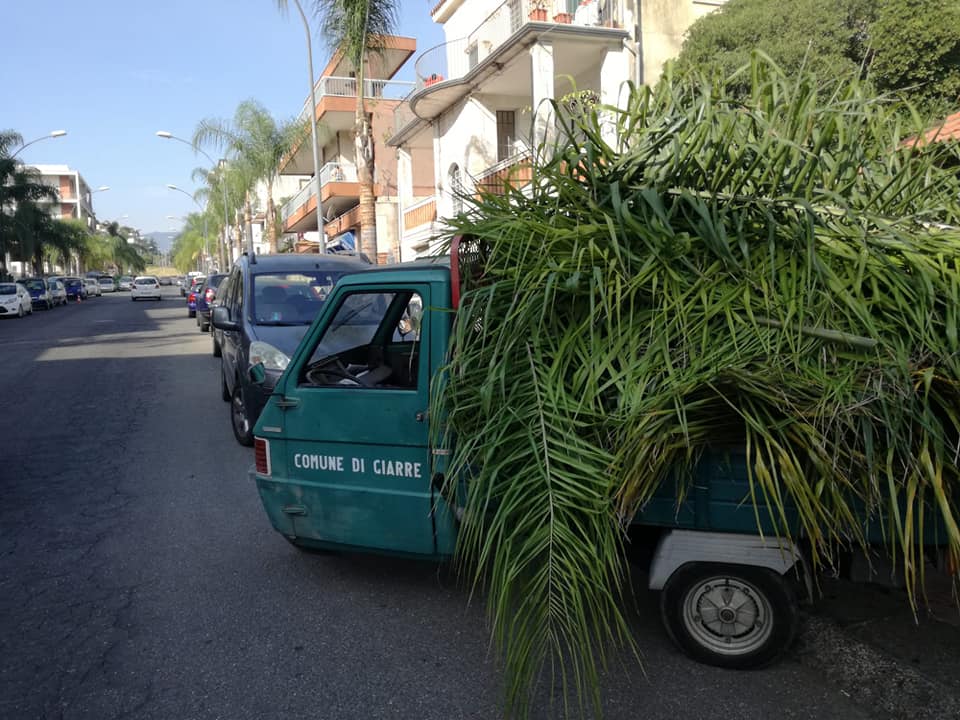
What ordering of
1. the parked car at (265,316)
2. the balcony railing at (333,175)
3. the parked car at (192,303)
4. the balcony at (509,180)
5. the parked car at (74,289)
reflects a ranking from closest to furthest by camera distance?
the balcony at (509,180) < the parked car at (265,316) < the parked car at (192,303) < the balcony railing at (333,175) < the parked car at (74,289)

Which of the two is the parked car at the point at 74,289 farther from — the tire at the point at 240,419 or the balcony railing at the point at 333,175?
the tire at the point at 240,419

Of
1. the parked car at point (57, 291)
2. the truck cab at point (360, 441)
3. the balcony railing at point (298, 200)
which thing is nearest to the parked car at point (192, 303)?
the balcony railing at point (298, 200)

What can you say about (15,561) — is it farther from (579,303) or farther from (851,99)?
(851,99)

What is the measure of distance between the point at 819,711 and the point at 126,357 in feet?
50.7

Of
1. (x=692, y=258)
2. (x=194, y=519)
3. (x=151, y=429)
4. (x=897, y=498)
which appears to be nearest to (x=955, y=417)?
(x=897, y=498)

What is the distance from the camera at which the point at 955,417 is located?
109 inches

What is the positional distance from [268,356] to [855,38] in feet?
35.9

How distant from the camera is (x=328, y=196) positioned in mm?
36312

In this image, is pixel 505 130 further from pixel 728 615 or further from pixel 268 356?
pixel 728 615

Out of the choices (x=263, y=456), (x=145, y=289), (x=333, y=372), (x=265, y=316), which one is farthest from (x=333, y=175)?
(x=263, y=456)

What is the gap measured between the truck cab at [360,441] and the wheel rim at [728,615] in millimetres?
1162

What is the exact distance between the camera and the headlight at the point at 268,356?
23.9ft

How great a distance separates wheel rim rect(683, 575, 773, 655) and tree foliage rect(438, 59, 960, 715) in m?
0.42

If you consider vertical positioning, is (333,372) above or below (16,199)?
below
